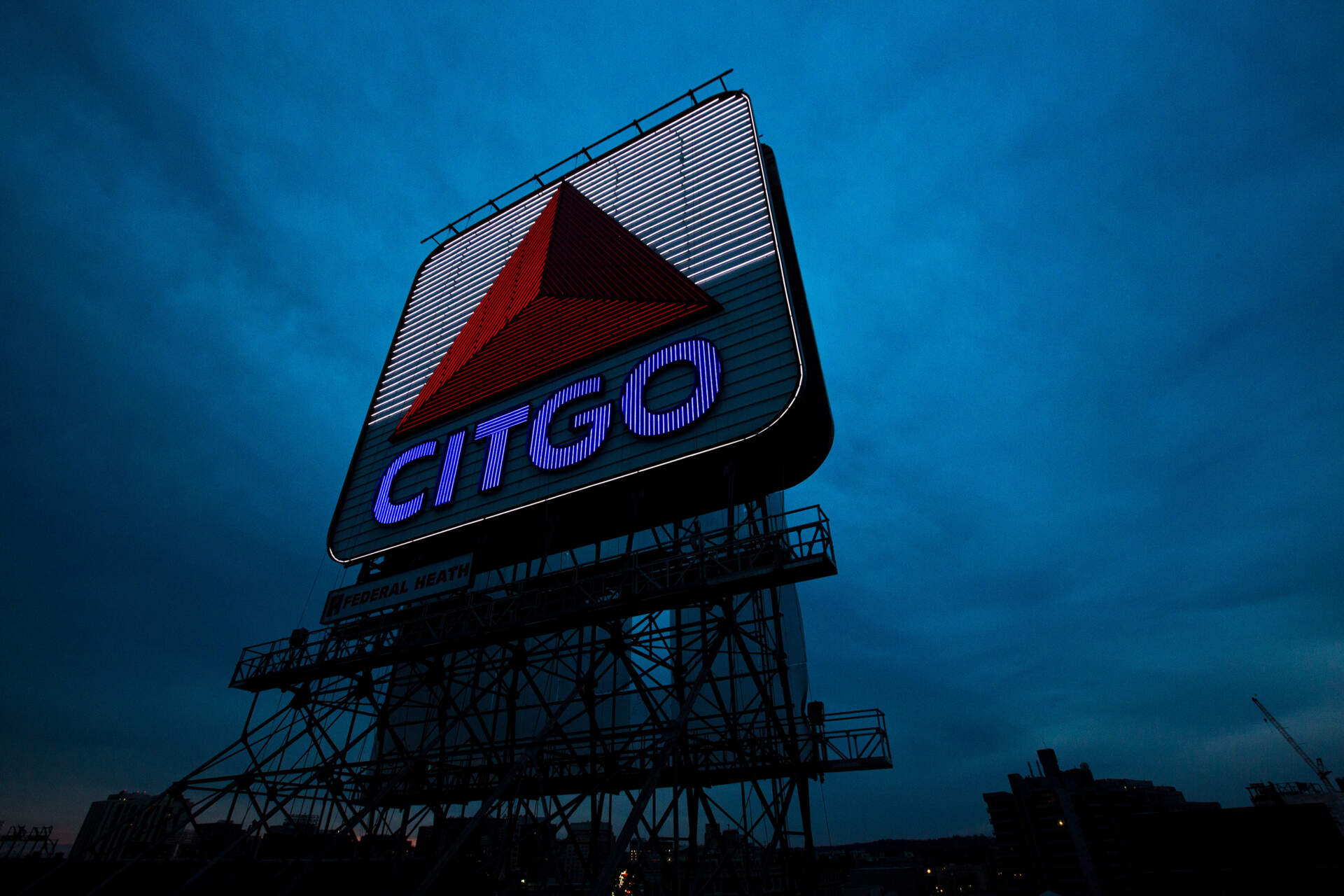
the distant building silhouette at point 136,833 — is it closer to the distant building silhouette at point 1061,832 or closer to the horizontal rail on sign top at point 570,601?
the horizontal rail on sign top at point 570,601

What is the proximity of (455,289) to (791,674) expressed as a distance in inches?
775

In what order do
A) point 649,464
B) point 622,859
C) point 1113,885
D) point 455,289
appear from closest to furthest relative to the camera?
point 622,859
point 649,464
point 455,289
point 1113,885

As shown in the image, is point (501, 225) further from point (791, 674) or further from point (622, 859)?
point (622, 859)

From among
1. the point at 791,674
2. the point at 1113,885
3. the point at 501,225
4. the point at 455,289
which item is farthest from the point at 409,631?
the point at 1113,885

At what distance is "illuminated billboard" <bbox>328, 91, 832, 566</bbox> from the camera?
16.8 m

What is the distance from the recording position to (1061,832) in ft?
309

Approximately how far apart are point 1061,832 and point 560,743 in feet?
351

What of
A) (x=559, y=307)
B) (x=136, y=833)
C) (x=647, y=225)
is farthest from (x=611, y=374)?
(x=136, y=833)

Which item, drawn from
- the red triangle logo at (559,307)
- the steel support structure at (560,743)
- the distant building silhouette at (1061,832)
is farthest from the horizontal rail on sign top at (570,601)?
the distant building silhouette at (1061,832)

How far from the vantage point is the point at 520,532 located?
65.5 feet

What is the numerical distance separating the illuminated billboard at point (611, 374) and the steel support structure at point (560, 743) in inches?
73.9

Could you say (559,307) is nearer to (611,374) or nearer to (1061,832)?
(611,374)

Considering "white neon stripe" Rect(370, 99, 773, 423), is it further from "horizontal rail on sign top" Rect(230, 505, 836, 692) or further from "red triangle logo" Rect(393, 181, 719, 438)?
"horizontal rail on sign top" Rect(230, 505, 836, 692)

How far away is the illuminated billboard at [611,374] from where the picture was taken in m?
16.8
